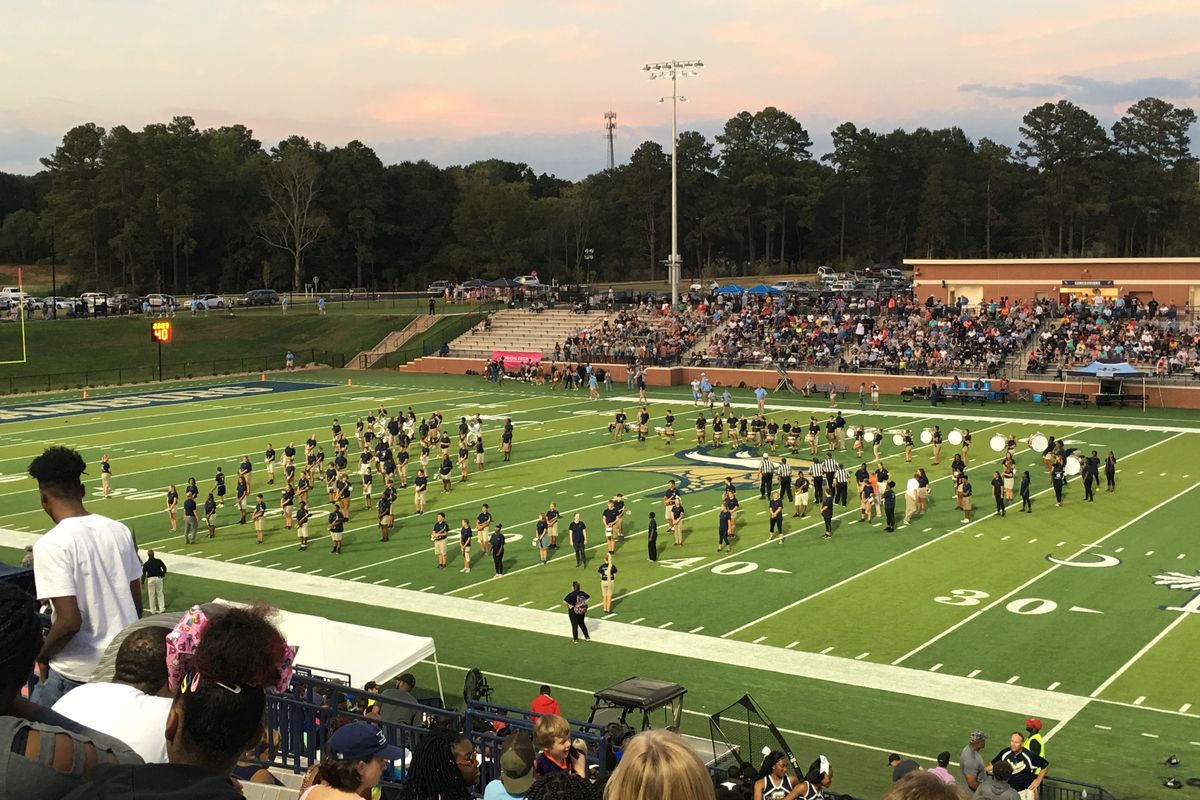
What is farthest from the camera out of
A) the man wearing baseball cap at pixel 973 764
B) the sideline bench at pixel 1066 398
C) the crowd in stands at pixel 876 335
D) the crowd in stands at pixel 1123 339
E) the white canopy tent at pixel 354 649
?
the crowd in stands at pixel 876 335

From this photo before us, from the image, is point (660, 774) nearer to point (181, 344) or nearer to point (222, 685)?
point (222, 685)

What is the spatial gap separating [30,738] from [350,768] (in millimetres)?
2080

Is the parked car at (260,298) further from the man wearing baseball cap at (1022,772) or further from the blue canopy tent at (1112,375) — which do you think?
the man wearing baseball cap at (1022,772)

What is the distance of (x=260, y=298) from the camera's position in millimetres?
86562

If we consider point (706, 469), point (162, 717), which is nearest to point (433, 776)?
point (162, 717)

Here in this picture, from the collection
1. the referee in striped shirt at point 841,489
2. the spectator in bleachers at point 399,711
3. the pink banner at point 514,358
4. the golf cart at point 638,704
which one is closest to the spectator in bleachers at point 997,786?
the golf cart at point 638,704

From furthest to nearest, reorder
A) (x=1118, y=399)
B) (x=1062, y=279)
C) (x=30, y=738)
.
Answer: (x=1062, y=279) < (x=1118, y=399) < (x=30, y=738)

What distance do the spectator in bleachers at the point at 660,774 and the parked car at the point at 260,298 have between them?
8556cm

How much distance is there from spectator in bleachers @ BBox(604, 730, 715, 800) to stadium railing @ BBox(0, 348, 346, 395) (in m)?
58.0

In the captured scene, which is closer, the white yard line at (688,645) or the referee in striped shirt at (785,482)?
the white yard line at (688,645)

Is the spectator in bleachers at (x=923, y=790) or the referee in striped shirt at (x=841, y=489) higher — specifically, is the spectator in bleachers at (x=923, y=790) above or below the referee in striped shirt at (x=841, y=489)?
above

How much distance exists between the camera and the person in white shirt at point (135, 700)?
14.0ft

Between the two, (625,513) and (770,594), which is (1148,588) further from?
(625,513)

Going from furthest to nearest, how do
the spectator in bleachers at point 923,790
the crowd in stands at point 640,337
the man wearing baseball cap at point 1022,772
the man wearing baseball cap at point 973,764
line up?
the crowd in stands at point 640,337 → the man wearing baseball cap at point 973,764 → the man wearing baseball cap at point 1022,772 → the spectator in bleachers at point 923,790
